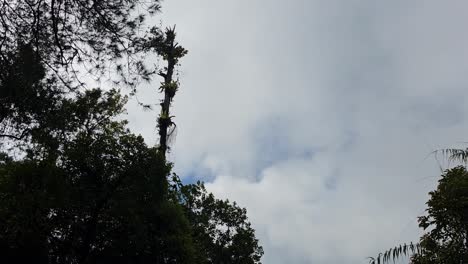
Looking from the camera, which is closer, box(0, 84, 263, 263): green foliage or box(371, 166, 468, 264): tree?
box(371, 166, 468, 264): tree

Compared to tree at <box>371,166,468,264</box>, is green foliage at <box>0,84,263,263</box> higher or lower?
higher

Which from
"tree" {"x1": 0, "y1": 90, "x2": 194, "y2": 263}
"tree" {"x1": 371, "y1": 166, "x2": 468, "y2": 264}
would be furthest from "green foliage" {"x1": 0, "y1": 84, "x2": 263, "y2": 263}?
"tree" {"x1": 371, "y1": 166, "x2": 468, "y2": 264}

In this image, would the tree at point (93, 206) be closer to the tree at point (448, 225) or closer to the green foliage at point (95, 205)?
the green foliage at point (95, 205)

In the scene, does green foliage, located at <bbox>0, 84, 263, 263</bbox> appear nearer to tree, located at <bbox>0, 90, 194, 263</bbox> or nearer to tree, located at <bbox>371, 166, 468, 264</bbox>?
tree, located at <bbox>0, 90, 194, 263</bbox>

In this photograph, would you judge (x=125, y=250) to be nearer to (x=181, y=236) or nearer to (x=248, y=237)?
(x=181, y=236)

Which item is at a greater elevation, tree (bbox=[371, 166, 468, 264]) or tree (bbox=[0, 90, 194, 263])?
tree (bbox=[0, 90, 194, 263])

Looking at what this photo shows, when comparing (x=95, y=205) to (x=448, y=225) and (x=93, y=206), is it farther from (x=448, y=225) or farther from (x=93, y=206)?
(x=448, y=225)

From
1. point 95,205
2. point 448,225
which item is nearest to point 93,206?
point 95,205

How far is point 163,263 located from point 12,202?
5337mm

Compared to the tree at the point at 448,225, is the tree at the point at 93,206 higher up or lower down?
higher up

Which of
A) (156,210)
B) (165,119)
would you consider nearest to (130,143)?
(165,119)

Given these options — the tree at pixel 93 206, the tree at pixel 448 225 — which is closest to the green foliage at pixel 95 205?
the tree at pixel 93 206

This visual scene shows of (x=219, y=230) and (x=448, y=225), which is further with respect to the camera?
(x=219, y=230)

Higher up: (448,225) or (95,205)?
(95,205)
